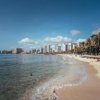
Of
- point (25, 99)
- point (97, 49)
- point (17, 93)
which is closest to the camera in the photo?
point (25, 99)

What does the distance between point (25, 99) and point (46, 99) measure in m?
1.84

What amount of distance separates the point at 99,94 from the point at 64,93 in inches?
115

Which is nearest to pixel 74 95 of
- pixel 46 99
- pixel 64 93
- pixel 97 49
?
pixel 64 93

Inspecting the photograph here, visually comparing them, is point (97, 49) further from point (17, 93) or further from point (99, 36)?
point (17, 93)

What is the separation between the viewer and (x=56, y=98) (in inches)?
558

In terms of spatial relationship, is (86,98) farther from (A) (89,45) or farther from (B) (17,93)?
(A) (89,45)

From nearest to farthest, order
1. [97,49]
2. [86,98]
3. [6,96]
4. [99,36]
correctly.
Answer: [86,98], [6,96], [99,36], [97,49]

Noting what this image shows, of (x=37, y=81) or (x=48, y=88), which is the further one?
(x=37, y=81)

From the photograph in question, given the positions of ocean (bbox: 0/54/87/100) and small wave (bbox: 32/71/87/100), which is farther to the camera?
ocean (bbox: 0/54/87/100)

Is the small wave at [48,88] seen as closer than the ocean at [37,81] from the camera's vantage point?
Yes

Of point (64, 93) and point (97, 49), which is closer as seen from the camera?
point (64, 93)

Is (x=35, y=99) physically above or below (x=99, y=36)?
below

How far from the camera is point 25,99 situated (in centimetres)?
1484

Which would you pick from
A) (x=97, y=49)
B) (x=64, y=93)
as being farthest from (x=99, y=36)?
(x=64, y=93)
